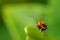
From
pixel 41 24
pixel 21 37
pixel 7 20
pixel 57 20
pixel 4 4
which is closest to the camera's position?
pixel 41 24

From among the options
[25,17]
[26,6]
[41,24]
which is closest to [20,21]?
[25,17]

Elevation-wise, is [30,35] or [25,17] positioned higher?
[30,35]

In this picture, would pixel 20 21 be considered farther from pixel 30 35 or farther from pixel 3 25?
pixel 30 35

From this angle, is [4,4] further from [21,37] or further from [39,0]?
[21,37]

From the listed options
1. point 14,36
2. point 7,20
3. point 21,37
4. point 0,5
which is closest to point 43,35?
point 21,37

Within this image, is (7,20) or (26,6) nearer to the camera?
(7,20)

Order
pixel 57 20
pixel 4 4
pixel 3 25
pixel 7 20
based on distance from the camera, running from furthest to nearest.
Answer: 1. pixel 4 4
2. pixel 3 25
3. pixel 7 20
4. pixel 57 20

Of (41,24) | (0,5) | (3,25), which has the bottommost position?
(3,25)
